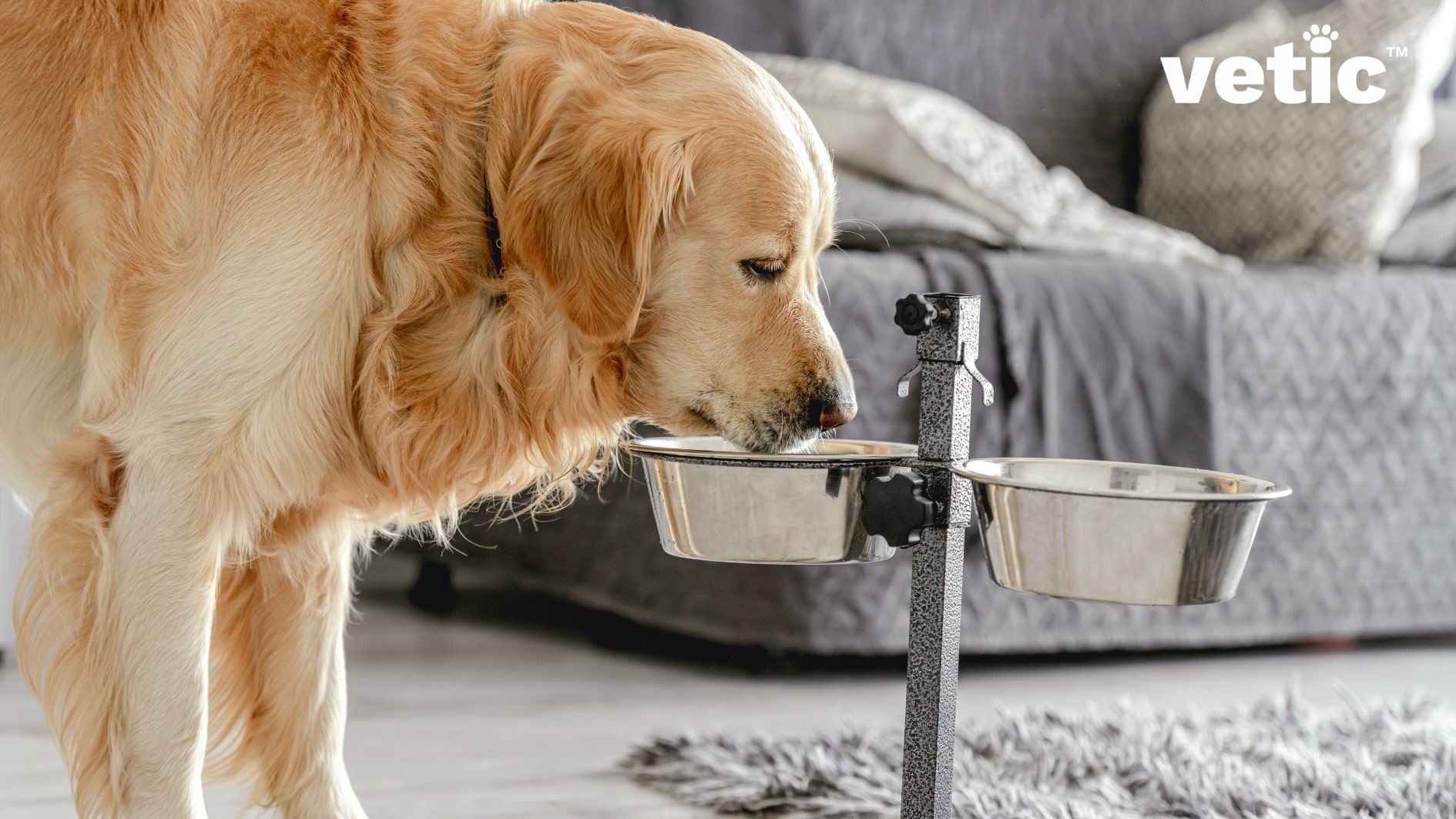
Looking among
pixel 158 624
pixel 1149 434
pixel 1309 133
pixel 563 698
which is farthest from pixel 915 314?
pixel 1309 133

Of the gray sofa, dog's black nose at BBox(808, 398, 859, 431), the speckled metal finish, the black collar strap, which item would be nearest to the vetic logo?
the gray sofa

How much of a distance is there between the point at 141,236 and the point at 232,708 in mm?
544

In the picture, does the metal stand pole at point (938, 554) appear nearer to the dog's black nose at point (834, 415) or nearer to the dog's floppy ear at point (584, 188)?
the dog's black nose at point (834, 415)

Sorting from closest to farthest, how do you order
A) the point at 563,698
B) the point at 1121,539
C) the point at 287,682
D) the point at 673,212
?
1. the point at 1121,539
2. the point at 673,212
3. the point at 287,682
4. the point at 563,698

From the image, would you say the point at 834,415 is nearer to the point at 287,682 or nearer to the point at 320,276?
the point at 320,276

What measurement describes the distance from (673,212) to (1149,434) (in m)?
1.36

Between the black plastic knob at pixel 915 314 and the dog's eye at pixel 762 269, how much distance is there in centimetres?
11

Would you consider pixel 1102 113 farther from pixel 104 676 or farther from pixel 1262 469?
pixel 104 676

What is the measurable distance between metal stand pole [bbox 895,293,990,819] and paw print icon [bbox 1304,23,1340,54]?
197 centimetres

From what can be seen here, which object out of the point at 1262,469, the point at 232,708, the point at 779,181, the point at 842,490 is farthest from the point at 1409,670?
the point at 232,708

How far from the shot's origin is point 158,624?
1.16 m

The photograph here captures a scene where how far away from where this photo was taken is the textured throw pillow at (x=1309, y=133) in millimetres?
2715

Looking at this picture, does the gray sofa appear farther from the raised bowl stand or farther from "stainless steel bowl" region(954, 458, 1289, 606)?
"stainless steel bowl" region(954, 458, 1289, 606)

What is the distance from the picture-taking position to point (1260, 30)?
3008 mm
